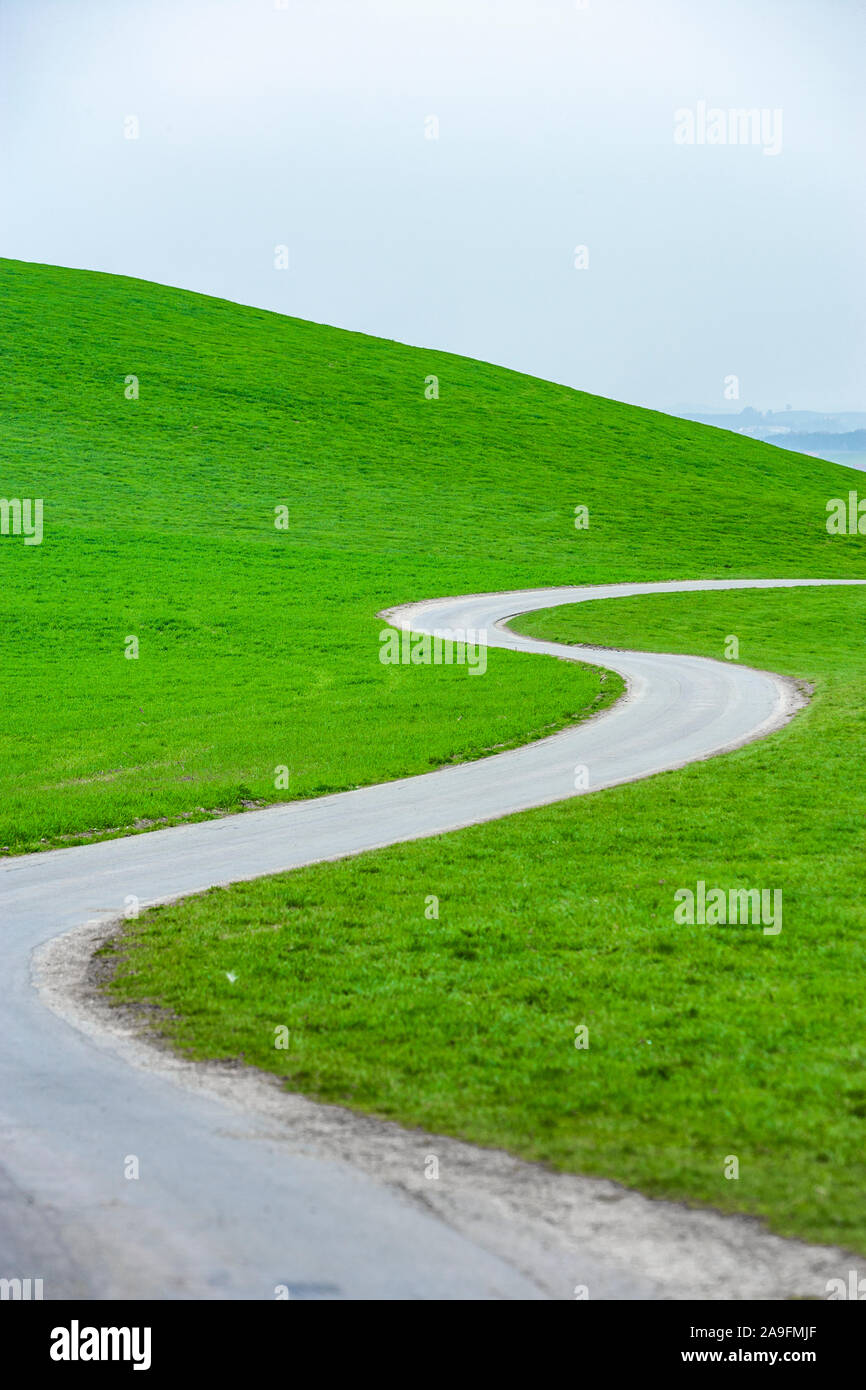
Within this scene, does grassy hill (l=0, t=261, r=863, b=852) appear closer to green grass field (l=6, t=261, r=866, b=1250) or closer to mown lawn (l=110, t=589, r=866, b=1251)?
green grass field (l=6, t=261, r=866, b=1250)

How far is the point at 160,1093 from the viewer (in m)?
9.26

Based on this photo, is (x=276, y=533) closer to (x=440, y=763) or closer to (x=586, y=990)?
(x=440, y=763)

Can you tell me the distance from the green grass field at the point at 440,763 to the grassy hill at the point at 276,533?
23 centimetres

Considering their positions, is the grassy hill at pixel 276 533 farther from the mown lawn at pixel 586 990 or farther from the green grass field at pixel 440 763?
the mown lawn at pixel 586 990

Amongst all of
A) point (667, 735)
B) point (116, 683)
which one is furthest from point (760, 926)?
point (116, 683)

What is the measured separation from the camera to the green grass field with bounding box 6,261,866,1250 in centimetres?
→ 896

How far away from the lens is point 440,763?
23859 mm

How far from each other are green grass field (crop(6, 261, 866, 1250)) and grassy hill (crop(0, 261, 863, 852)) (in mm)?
228

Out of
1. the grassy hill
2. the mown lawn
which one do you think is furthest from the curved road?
the grassy hill

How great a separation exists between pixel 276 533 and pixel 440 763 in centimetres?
3938

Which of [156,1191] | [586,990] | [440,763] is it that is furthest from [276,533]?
[156,1191]

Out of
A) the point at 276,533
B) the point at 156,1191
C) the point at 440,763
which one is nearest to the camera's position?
the point at 156,1191
